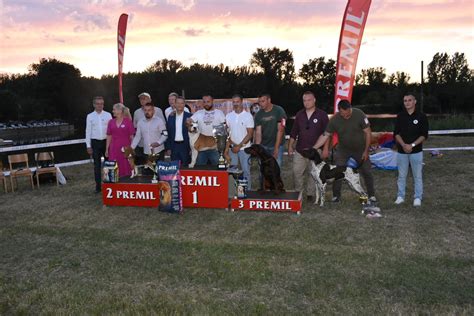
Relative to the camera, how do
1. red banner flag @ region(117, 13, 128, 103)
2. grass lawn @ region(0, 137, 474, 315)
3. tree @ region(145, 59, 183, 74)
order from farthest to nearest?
1. tree @ region(145, 59, 183, 74)
2. red banner flag @ region(117, 13, 128, 103)
3. grass lawn @ region(0, 137, 474, 315)

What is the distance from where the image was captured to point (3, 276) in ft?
12.9

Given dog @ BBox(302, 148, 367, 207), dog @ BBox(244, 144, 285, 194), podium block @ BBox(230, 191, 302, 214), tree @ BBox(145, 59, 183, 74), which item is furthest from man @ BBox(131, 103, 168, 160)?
tree @ BBox(145, 59, 183, 74)

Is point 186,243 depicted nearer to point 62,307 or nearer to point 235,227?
point 235,227

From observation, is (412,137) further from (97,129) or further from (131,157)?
(97,129)

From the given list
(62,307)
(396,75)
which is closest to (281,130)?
(62,307)

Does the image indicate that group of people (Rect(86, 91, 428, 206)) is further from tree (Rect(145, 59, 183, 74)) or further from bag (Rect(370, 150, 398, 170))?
tree (Rect(145, 59, 183, 74))

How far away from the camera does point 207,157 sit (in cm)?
659

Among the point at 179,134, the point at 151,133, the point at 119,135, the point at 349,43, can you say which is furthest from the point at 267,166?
the point at 349,43

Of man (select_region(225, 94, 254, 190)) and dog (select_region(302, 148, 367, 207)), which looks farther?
man (select_region(225, 94, 254, 190))

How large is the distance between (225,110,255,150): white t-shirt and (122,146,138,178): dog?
1680 millimetres

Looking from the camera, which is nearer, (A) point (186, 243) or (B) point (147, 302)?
(B) point (147, 302)

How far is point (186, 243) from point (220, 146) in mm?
1889

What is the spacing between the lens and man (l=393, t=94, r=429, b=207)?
5.62m

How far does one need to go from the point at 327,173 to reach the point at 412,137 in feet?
4.36
